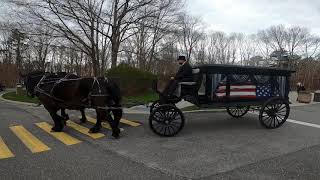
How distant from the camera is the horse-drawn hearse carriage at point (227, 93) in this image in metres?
7.99

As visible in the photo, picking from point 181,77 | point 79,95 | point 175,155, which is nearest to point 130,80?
point 79,95

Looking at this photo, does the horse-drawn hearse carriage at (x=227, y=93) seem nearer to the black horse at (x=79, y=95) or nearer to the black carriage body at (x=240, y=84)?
the black carriage body at (x=240, y=84)

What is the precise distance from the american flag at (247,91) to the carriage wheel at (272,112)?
28cm

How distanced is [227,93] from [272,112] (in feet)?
5.44

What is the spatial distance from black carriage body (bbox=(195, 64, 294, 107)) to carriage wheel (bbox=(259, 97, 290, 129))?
0.66 ft

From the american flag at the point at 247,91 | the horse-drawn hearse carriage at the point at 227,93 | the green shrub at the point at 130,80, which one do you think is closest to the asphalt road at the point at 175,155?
the horse-drawn hearse carriage at the point at 227,93

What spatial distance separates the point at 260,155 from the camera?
6430 mm

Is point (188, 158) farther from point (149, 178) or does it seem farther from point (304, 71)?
point (304, 71)

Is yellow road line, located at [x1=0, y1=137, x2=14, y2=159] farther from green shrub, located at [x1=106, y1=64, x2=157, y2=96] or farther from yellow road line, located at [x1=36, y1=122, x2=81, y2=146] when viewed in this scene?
green shrub, located at [x1=106, y1=64, x2=157, y2=96]

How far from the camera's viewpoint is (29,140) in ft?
24.5

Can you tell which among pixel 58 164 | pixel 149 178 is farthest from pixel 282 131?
pixel 58 164

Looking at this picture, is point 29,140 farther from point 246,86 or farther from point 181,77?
point 246,86

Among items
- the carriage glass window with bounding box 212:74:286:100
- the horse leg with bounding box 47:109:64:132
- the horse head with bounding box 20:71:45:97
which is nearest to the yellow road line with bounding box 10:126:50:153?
the horse leg with bounding box 47:109:64:132

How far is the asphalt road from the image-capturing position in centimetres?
524
